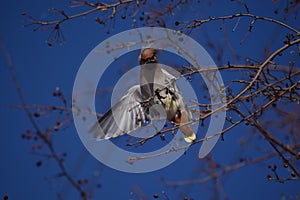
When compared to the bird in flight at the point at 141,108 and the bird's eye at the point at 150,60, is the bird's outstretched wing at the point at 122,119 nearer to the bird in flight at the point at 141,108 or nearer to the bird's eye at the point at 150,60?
the bird in flight at the point at 141,108

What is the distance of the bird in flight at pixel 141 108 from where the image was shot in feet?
10.2

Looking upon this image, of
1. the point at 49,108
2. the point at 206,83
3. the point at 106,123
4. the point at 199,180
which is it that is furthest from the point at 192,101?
the point at 106,123

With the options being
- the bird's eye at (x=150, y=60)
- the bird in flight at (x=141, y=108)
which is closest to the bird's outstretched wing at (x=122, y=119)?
the bird in flight at (x=141, y=108)

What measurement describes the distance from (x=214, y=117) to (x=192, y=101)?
199 mm

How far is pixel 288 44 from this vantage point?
7.27 ft

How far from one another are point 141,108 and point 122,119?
34 cm

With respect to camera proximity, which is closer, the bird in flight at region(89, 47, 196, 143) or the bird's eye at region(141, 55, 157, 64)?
the bird in flight at region(89, 47, 196, 143)

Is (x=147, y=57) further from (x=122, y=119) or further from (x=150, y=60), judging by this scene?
(x=122, y=119)

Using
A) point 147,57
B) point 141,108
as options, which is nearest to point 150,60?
point 147,57

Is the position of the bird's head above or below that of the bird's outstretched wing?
above

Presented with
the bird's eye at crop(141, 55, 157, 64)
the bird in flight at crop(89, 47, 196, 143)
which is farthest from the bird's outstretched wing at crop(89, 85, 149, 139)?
the bird's eye at crop(141, 55, 157, 64)

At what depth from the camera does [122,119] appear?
3.36 m

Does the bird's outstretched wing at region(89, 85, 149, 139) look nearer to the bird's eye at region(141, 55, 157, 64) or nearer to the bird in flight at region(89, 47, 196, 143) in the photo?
the bird in flight at region(89, 47, 196, 143)

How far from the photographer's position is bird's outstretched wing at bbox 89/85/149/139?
10.4 ft
